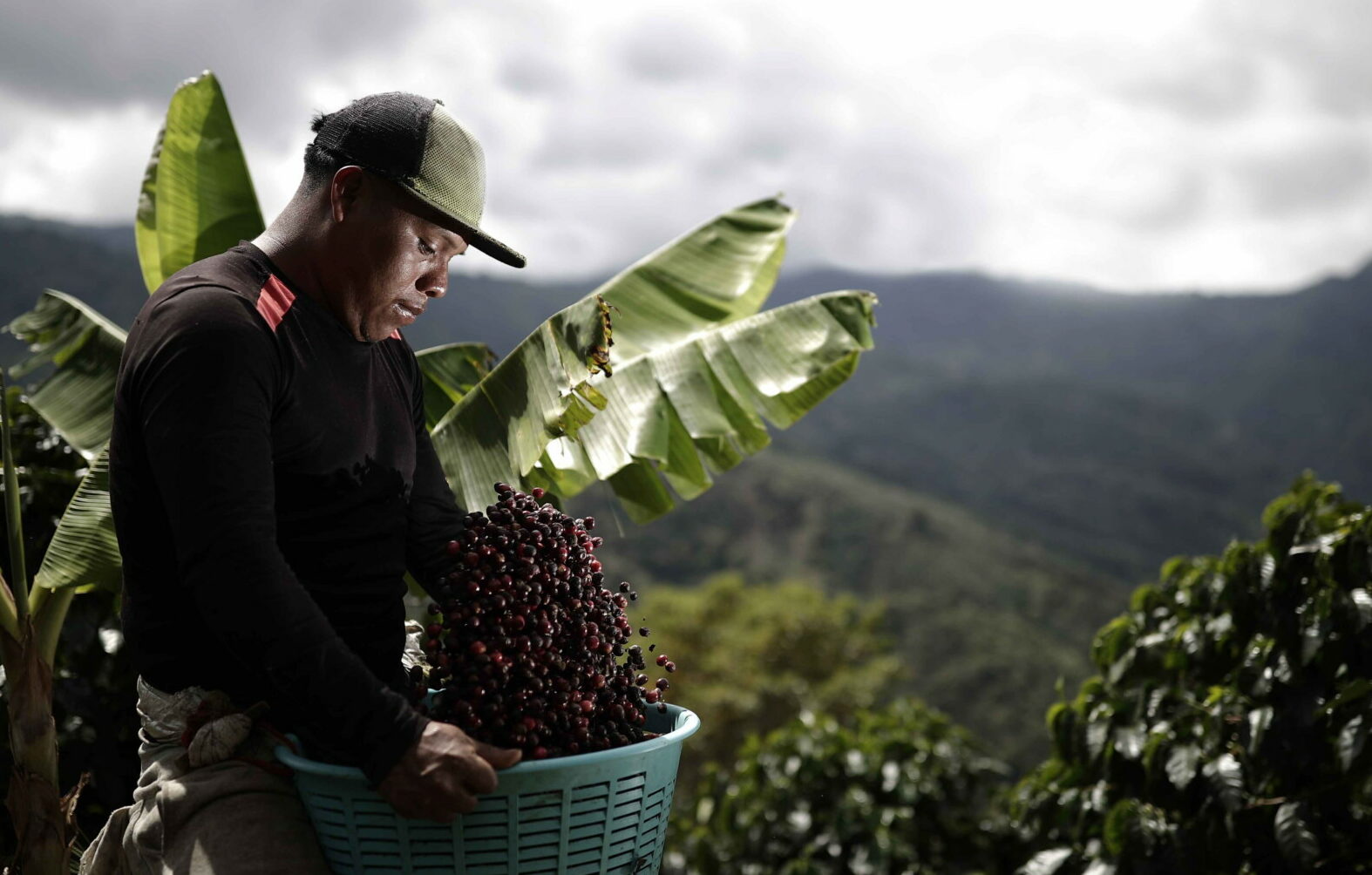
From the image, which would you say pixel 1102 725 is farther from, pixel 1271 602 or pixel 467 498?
pixel 467 498

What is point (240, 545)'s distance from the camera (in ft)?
4.56

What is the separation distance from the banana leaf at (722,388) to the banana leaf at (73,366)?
1486 millimetres

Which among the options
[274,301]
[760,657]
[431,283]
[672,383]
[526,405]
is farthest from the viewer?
[760,657]

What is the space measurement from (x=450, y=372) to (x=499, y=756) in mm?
2144

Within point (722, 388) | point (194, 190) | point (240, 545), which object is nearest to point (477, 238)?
point (240, 545)

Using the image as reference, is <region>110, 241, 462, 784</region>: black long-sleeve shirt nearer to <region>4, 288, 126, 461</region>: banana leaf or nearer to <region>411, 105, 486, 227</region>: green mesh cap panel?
<region>411, 105, 486, 227</region>: green mesh cap panel

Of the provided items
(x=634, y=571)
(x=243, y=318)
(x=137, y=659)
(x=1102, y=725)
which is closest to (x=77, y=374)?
(x=137, y=659)

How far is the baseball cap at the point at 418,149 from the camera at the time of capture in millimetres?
1632

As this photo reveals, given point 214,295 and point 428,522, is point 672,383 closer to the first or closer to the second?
point 428,522

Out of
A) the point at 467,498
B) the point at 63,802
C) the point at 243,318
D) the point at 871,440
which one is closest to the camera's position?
the point at 243,318

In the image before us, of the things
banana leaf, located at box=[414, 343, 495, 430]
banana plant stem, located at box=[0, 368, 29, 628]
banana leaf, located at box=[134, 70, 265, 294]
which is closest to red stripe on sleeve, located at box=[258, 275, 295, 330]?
banana plant stem, located at box=[0, 368, 29, 628]

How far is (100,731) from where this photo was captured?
3.27 m

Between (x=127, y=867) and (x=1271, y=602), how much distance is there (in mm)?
2885

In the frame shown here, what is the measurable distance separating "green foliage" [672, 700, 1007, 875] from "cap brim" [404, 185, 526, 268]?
128 inches
